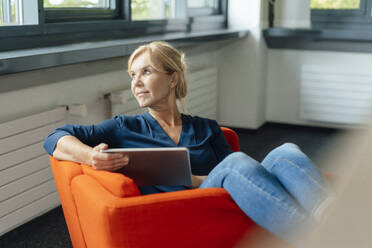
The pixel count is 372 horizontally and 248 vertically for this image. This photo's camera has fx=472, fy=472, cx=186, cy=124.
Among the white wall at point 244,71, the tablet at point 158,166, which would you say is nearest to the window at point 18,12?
the tablet at point 158,166

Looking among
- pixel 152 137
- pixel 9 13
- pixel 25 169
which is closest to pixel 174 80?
pixel 152 137

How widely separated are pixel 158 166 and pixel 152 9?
7.52 ft

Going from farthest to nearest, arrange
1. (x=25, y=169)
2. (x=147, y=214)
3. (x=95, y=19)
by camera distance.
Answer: (x=95, y=19)
(x=25, y=169)
(x=147, y=214)

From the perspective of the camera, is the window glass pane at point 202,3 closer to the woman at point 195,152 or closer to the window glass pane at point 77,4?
the window glass pane at point 77,4

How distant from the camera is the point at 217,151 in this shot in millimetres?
1798

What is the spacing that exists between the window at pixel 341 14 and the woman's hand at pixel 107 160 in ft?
10.9

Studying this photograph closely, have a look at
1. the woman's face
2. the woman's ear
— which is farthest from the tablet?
the woman's ear

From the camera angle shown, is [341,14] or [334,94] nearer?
[334,94]

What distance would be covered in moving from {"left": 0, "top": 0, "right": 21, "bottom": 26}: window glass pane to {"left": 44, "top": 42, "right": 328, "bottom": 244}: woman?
0.89 metres

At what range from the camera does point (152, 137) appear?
1685 mm

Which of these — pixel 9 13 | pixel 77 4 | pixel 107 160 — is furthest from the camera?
pixel 77 4

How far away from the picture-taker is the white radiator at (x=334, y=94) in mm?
3988

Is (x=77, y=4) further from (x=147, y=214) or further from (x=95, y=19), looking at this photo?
(x=147, y=214)

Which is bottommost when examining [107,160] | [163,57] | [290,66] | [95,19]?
[107,160]
